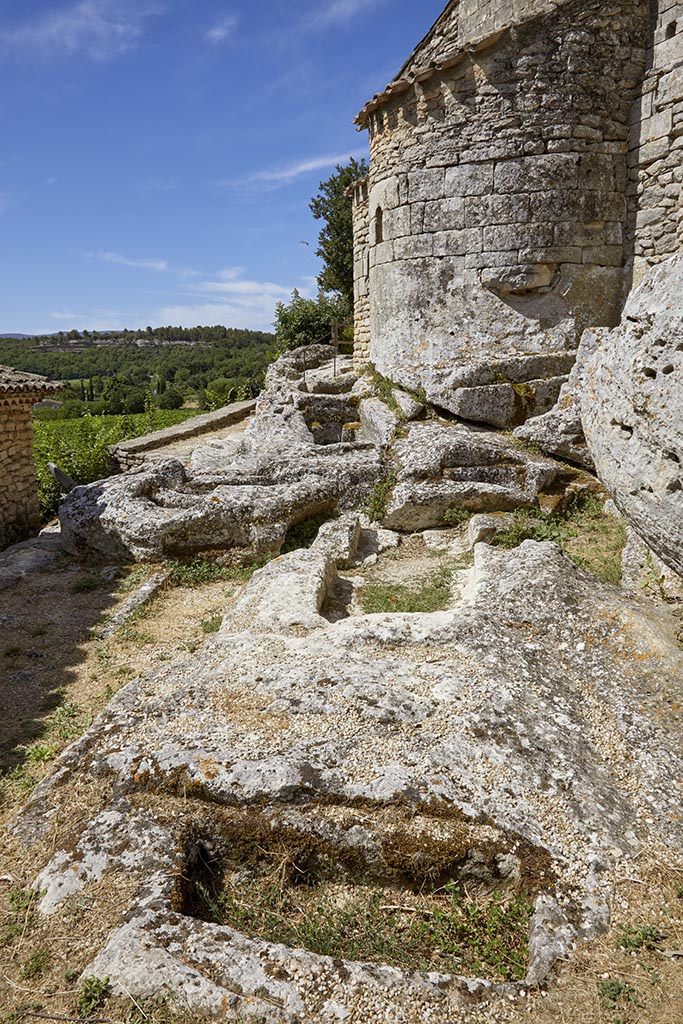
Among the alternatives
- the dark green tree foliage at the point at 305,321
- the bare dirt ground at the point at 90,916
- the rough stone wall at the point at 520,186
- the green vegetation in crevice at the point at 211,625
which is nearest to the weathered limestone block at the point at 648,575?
the bare dirt ground at the point at 90,916

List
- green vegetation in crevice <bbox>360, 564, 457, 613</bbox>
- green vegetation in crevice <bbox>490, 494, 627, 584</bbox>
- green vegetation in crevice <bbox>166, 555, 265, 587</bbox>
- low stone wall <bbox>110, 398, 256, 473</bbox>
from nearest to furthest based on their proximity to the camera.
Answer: green vegetation in crevice <bbox>360, 564, 457, 613</bbox> → green vegetation in crevice <bbox>490, 494, 627, 584</bbox> → green vegetation in crevice <bbox>166, 555, 265, 587</bbox> → low stone wall <bbox>110, 398, 256, 473</bbox>

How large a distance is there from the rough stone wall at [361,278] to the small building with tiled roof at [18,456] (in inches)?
263

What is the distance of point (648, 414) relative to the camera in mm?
4254

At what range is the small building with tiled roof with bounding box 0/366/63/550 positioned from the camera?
10492 millimetres

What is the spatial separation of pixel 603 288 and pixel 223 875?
10658mm

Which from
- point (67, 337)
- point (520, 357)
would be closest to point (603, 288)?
point (520, 357)

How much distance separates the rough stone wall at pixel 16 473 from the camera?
34.6 ft

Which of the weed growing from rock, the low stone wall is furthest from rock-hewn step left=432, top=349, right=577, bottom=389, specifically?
the weed growing from rock

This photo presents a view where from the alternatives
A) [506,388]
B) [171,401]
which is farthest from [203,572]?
[171,401]

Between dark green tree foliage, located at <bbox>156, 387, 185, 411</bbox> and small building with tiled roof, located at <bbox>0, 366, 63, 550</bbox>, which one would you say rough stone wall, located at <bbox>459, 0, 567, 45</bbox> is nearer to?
small building with tiled roof, located at <bbox>0, 366, 63, 550</bbox>

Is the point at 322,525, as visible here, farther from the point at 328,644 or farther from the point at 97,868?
the point at 97,868

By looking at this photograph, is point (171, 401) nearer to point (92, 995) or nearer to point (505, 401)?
point (505, 401)

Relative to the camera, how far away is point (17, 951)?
2887 millimetres

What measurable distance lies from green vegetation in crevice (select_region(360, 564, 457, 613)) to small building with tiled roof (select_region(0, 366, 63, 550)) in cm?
712
